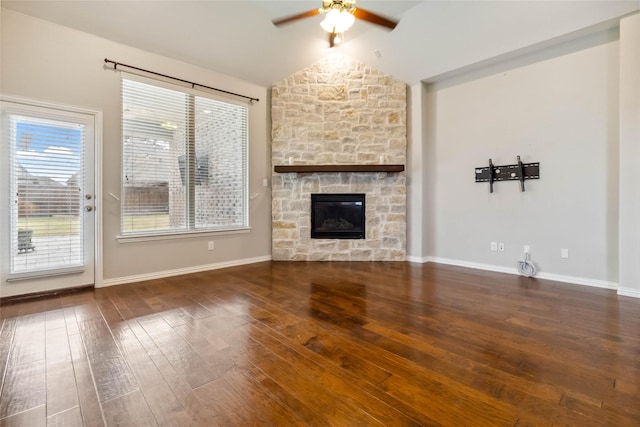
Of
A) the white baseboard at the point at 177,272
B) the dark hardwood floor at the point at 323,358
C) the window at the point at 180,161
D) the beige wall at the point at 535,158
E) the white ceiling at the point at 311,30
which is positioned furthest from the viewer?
the window at the point at 180,161

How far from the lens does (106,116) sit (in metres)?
3.41

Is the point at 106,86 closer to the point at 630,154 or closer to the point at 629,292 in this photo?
the point at 630,154

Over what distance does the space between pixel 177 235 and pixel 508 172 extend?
469cm

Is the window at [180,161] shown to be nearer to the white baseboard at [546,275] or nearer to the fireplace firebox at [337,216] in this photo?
the fireplace firebox at [337,216]

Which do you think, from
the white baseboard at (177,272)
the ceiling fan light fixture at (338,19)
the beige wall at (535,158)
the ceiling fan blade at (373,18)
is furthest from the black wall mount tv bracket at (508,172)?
the white baseboard at (177,272)

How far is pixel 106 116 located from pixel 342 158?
3322mm

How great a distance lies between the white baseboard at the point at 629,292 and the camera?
2.98 meters

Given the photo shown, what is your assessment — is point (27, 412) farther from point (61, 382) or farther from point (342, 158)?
point (342, 158)

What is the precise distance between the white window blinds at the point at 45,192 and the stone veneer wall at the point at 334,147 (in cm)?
262

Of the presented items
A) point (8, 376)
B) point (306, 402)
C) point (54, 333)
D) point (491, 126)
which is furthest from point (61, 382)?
point (491, 126)

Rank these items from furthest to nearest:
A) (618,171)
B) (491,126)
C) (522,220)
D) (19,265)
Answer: (491,126), (522,220), (618,171), (19,265)

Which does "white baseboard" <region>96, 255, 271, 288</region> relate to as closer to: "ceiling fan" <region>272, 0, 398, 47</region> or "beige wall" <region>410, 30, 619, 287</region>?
"beige wall" <region>410, 30, 619, 287</region>

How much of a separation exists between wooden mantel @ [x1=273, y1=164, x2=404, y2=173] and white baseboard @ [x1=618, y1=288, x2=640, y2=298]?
9.65 feet

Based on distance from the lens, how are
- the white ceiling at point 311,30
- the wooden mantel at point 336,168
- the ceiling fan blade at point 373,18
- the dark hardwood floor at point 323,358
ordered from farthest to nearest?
the wooden mantel at point 336,168 → the white ceiling at point 311,30 → the ceiling fan blade at point 373,18 → the dark hardwood floor at point 323,358
